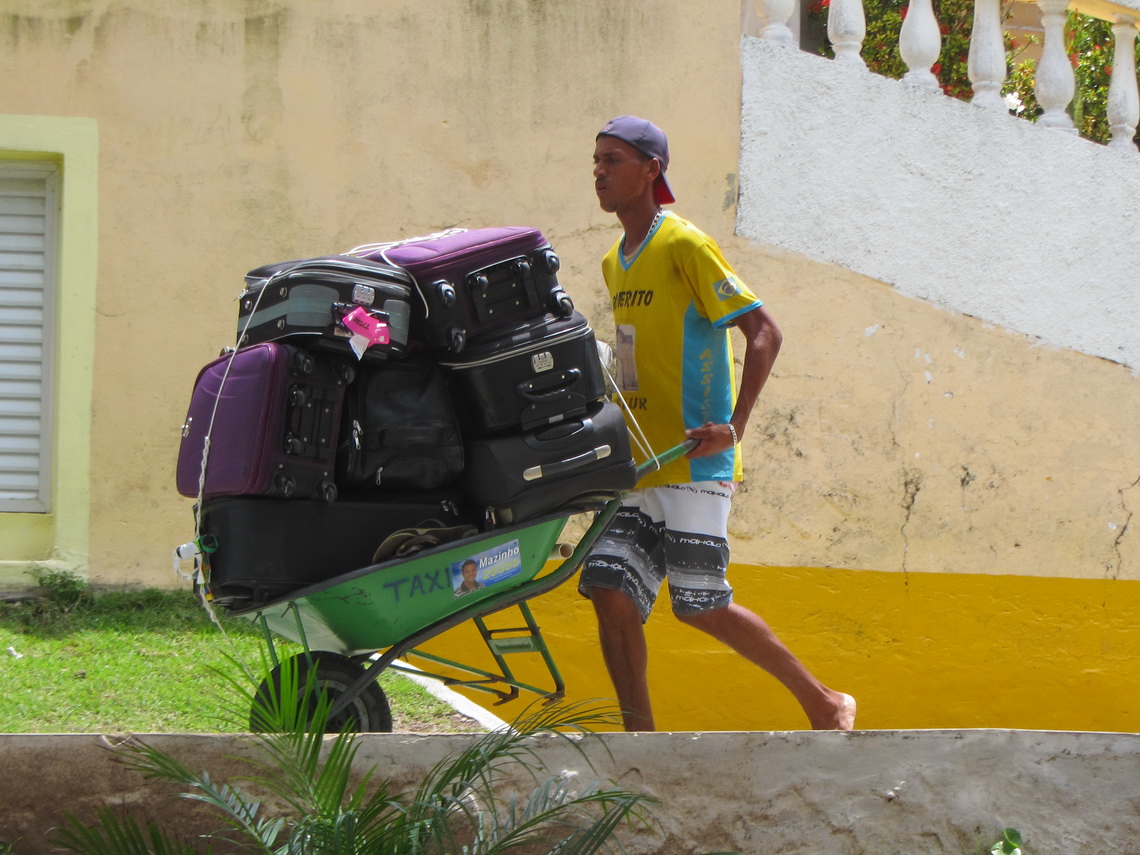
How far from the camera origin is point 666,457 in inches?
149

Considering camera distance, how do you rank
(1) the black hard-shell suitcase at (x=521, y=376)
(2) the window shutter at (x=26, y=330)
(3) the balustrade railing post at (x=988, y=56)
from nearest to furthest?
(1) the black hard-shell suitcase at (x=521, y=376) → (2) the window shutter at (x=26, y=330) → (3) the balustrade railing post at (x=988, y=56)

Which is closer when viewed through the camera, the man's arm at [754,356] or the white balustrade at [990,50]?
the man's arm at [754,356]

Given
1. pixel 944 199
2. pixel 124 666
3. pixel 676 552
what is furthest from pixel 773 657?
pixel 944 199

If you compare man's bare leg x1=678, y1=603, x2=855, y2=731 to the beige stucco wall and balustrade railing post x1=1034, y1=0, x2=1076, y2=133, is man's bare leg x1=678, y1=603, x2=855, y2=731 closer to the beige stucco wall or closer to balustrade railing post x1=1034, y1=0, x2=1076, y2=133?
the beige stucco wall

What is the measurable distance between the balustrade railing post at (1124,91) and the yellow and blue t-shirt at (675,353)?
114 inches

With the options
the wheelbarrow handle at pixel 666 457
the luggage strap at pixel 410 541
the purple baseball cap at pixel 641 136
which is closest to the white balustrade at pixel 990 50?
the purple baseball cap at pixel 641 136

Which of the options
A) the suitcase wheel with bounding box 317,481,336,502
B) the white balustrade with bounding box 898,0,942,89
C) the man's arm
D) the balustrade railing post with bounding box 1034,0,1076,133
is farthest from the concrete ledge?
the balustrade railing post with bounding box 1034,0,1076,133

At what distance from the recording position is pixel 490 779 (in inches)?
116

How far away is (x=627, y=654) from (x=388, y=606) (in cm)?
88

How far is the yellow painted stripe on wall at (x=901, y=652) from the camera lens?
18.5ft

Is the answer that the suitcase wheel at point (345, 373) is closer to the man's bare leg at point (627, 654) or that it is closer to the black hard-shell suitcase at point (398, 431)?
the black hard-shell suitcase at point (398, 431)

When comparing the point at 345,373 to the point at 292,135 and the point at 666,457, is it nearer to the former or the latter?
the point at 666,457

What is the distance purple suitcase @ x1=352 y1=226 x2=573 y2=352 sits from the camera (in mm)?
3357

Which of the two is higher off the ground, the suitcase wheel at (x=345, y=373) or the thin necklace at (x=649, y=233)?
the thin necklace at (x=649, y=233)
